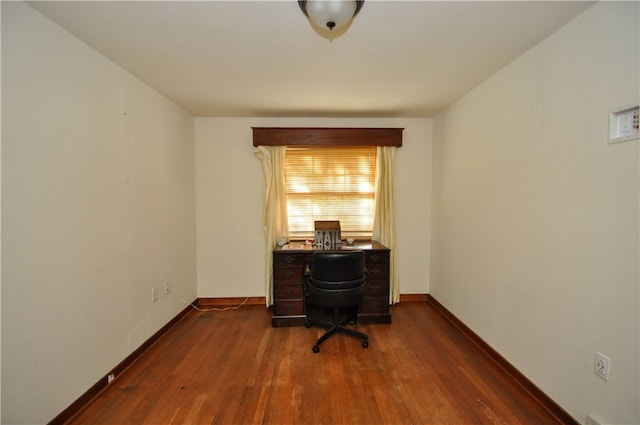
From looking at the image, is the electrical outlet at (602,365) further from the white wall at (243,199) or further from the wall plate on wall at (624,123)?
the white wall at (243,199)

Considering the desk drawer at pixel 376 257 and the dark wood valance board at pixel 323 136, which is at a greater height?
the dark wood valance board at pixel 323 136

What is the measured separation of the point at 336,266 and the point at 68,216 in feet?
6.41

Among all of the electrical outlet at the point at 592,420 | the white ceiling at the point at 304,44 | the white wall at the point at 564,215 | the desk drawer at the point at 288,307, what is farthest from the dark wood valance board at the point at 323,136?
the electrical outlet at the point at 592,420

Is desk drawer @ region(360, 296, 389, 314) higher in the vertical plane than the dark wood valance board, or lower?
lower

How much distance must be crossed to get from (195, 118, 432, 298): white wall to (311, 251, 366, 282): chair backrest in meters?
1.32

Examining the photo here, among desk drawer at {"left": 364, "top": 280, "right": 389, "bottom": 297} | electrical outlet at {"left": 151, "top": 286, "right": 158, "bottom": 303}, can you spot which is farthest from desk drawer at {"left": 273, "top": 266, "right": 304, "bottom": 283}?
electrical outlet at {"left": 151, "top": 286, "right": 158, "bottom": 303}

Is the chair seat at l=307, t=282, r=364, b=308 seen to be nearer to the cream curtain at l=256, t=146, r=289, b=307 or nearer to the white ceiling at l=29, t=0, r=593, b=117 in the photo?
the cream curtain at l=256, t=146, r=289, b=307

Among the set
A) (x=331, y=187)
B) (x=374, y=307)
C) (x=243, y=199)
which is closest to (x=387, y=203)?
→ (x=331, y=187)

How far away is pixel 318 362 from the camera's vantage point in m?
2.36

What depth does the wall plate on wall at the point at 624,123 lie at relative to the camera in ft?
4.28

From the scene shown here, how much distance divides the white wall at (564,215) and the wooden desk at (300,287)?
3.03ft

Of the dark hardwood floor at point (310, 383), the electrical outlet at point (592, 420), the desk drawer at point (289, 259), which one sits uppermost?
the desk drawer at point (289, 259)

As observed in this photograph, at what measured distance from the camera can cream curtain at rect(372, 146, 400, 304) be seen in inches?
139

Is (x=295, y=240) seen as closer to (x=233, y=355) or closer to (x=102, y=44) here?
(x=233, y=355)
